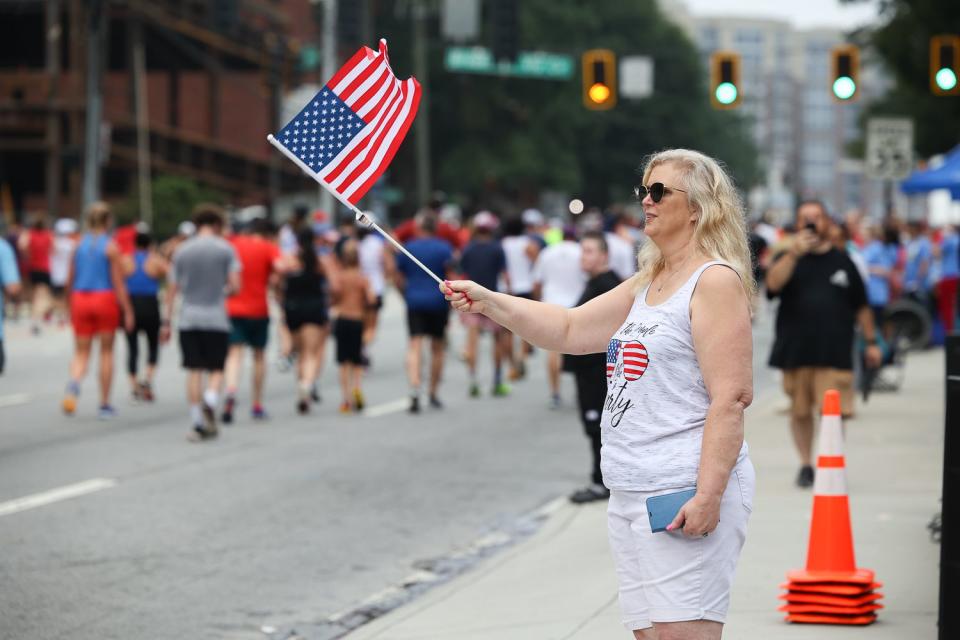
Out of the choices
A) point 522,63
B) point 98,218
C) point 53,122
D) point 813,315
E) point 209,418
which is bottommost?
point 209,418

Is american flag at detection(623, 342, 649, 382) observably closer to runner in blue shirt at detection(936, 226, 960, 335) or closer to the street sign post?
runner in blue shirt at detection(936, 226, 960, 335)

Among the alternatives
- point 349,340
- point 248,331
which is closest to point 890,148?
point 349,340

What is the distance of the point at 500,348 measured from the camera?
17.5m

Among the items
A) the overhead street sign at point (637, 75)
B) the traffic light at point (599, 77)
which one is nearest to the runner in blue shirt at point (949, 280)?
the traffic light at point (599, 77)

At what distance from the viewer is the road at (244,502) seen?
303 inches

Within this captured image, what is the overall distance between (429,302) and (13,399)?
435 centimetres

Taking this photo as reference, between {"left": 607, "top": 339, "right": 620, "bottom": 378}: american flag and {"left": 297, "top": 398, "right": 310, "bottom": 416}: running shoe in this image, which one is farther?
{"left": 297, "top": 398, "right": 310, "bottom": 416}: running shoe

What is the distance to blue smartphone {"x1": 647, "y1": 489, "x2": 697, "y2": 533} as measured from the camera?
13.8ft

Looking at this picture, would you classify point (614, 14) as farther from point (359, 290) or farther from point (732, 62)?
point (359, 290)

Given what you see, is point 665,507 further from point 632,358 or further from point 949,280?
point 949,280

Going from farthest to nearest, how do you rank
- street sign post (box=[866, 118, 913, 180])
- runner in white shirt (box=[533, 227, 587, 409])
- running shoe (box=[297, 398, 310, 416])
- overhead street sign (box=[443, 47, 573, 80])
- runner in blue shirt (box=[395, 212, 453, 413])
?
overhead street sign (box=[443, 47, 573, 80]) < street sign post (box=[866, 118, 913, 180]) < runner in white shirt (box=[533, 227, 587, 409]) < runner in blue shirt (box=[395, 212, 453, 413]) < running shoe (box=[297, 398, 310, 416])

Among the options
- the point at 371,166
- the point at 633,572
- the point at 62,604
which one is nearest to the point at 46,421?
the point at 62,604

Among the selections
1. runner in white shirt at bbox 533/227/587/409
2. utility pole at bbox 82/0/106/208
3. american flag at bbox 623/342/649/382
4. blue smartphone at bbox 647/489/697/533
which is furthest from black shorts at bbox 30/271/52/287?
blue smartphone at bbox 647/489/697/533

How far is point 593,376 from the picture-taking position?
10133mm
